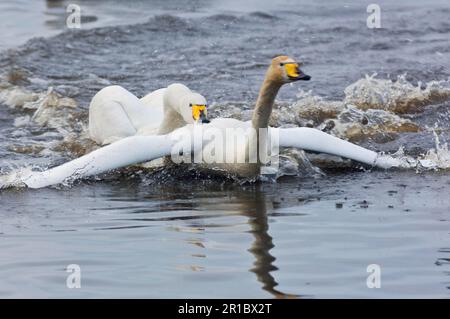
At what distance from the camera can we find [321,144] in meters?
10.1

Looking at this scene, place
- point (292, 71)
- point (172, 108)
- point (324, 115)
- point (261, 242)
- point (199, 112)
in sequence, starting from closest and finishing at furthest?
point (261, 242) < point (292, 71) < point (199, 112) < point (172, 108) < point (324, 115)

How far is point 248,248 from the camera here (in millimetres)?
7316

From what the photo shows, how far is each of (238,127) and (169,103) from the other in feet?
3.63

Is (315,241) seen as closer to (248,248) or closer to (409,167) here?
(248,248)

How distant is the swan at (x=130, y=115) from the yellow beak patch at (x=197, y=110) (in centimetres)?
98

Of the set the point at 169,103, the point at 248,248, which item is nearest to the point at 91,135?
the point at 169,103

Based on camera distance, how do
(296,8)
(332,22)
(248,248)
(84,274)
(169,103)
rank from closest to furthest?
1. (84,274)
2. (248,248)
3. (169,103)
4. (332,22)
5. (296,8)

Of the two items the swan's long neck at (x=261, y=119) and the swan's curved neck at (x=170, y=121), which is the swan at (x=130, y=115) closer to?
the swan's curved neck at (x=170, y=121)

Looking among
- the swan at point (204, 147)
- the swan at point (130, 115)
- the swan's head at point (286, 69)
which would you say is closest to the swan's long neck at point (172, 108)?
the swan at point (130, 115)

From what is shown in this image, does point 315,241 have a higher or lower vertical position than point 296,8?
lower

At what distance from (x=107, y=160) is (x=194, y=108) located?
2.94 ft

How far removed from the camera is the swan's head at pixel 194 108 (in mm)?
9359

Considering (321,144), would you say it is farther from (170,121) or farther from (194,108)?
(170,121)

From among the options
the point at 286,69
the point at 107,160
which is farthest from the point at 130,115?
the point at 286,69
